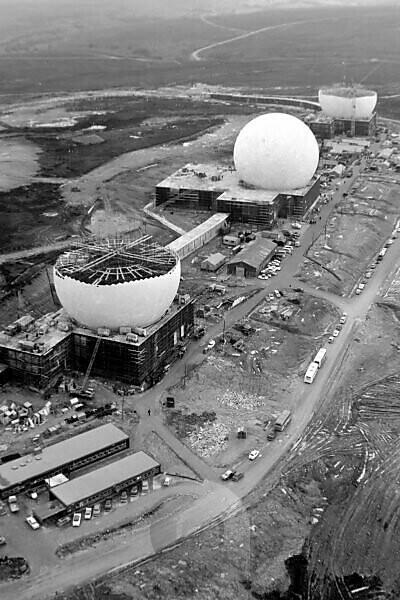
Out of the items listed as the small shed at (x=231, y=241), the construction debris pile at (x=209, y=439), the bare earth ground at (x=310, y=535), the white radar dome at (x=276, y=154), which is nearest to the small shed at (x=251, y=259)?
the small shed at (x=231, y=241)

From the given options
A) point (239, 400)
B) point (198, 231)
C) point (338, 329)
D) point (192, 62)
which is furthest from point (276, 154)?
point (192, 62)

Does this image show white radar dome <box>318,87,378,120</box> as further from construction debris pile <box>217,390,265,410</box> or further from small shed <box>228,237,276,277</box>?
construction debris pile <box>217,390,265,410</box>

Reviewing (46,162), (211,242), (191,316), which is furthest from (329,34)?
(191,316)

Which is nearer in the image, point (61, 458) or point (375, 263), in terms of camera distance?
point (61, 458)

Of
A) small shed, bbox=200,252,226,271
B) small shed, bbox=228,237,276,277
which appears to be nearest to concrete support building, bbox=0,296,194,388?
small shed, bbox=228,237,276,277

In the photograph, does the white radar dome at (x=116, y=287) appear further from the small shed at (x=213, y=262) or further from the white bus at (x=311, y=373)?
the small shed at (x=213, y=262)

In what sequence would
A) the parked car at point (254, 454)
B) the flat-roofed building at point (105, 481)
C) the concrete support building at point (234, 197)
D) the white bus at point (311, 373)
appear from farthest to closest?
the concrete support building at point (234, 197) < the white bus at point (311, 373) < the parked car at point (254, 454) < the flat-roofed building at point (105, 481)

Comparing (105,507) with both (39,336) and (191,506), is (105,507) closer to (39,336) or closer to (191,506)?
(191,506)
